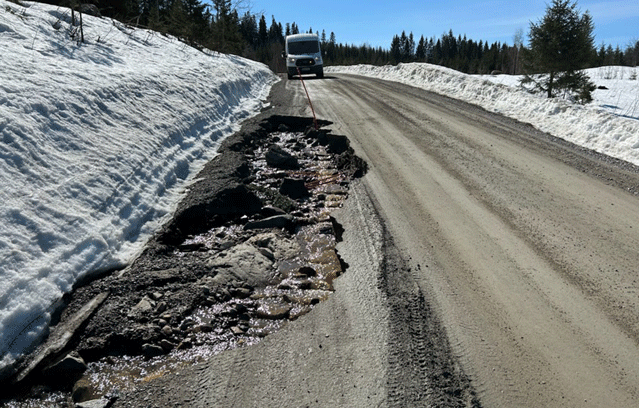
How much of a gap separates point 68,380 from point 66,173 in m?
2.97

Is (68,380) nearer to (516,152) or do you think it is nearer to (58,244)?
(58,244)

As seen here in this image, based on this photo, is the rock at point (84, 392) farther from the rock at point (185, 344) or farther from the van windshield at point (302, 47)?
the van windshield at point (302, 47)

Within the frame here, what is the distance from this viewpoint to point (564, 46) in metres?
21.5

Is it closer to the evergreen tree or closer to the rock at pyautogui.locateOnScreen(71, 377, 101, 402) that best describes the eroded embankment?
the rock at pyautogui.locateOnScreen(71, 377, 101, 402)

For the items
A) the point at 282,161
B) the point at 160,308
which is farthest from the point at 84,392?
the point at 282,161

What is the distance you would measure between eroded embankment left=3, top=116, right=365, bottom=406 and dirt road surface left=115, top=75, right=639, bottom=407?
0.30 m

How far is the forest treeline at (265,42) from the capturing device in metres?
23.9

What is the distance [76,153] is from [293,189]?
9.93ft

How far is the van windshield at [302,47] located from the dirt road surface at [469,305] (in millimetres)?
20655

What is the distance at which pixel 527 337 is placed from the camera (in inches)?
126

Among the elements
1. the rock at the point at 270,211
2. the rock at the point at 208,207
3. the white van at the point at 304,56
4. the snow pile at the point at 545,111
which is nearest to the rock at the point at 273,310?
the rock at the point at 208,207

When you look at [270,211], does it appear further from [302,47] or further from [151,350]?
[302,47]

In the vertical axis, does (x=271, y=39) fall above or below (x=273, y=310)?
above

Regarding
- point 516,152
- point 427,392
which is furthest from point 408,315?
point 516,152
